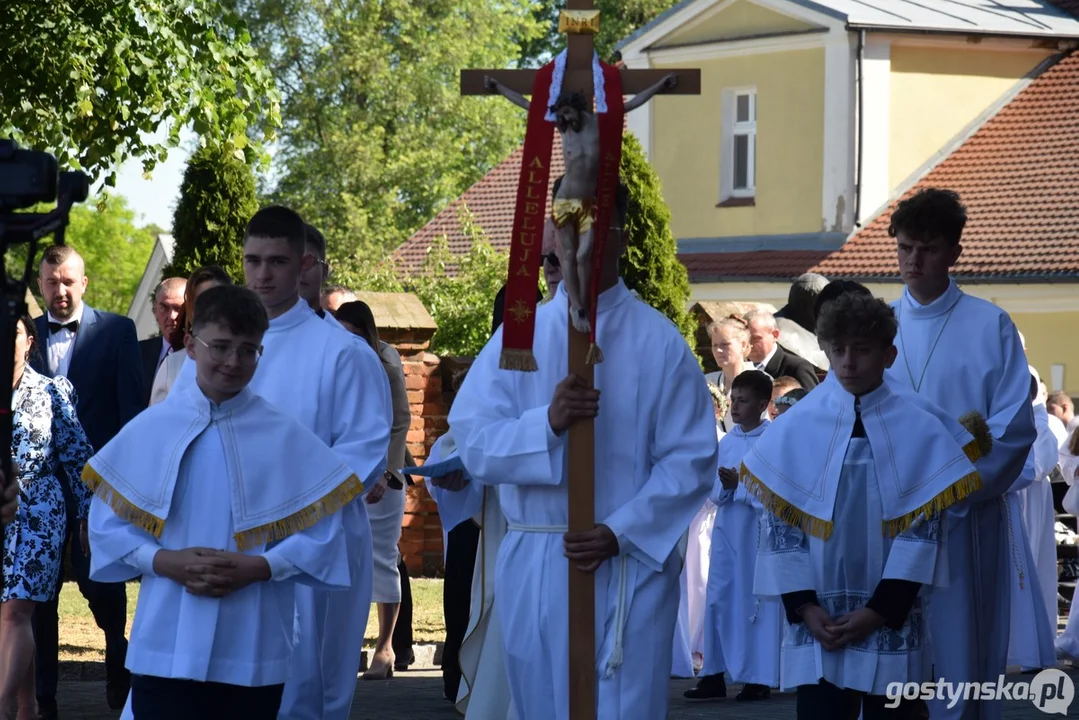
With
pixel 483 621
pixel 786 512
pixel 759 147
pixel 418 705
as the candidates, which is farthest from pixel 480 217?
pixel 786 512

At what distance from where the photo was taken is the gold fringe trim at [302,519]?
5555 mm

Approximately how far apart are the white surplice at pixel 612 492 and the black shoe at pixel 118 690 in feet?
12.8

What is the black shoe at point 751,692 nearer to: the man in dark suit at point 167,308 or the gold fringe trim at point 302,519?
the man in dark suit at point 167,308

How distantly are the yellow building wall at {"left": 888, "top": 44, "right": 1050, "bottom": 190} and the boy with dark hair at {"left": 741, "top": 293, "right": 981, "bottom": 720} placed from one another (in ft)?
74.1

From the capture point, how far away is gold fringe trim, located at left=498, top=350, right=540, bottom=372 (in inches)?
216

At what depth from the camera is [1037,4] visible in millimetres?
30422

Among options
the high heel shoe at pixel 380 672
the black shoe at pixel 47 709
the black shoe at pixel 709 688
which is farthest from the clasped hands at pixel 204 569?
the high heel shoe at pixel 380 672

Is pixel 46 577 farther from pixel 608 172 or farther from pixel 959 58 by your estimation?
pixel 959 58

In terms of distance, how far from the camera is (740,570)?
9.89 metres

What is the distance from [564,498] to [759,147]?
2408cm

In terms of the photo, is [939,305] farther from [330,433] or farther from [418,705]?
[418,705]

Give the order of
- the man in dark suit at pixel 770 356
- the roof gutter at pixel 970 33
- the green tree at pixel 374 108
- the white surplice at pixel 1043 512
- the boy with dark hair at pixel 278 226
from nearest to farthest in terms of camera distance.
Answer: the boy with dark hair at pixel 278 226 < the man in dark suit at pixel 770 356 < the white surplice at pixel 1043 512 < the roof gutter at pixel 970 33 < the green tree at pixel 374 108

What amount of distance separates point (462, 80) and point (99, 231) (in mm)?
69235

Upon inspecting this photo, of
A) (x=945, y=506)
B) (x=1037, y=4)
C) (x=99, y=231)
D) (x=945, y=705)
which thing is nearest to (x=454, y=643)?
(x=945, y=705)
